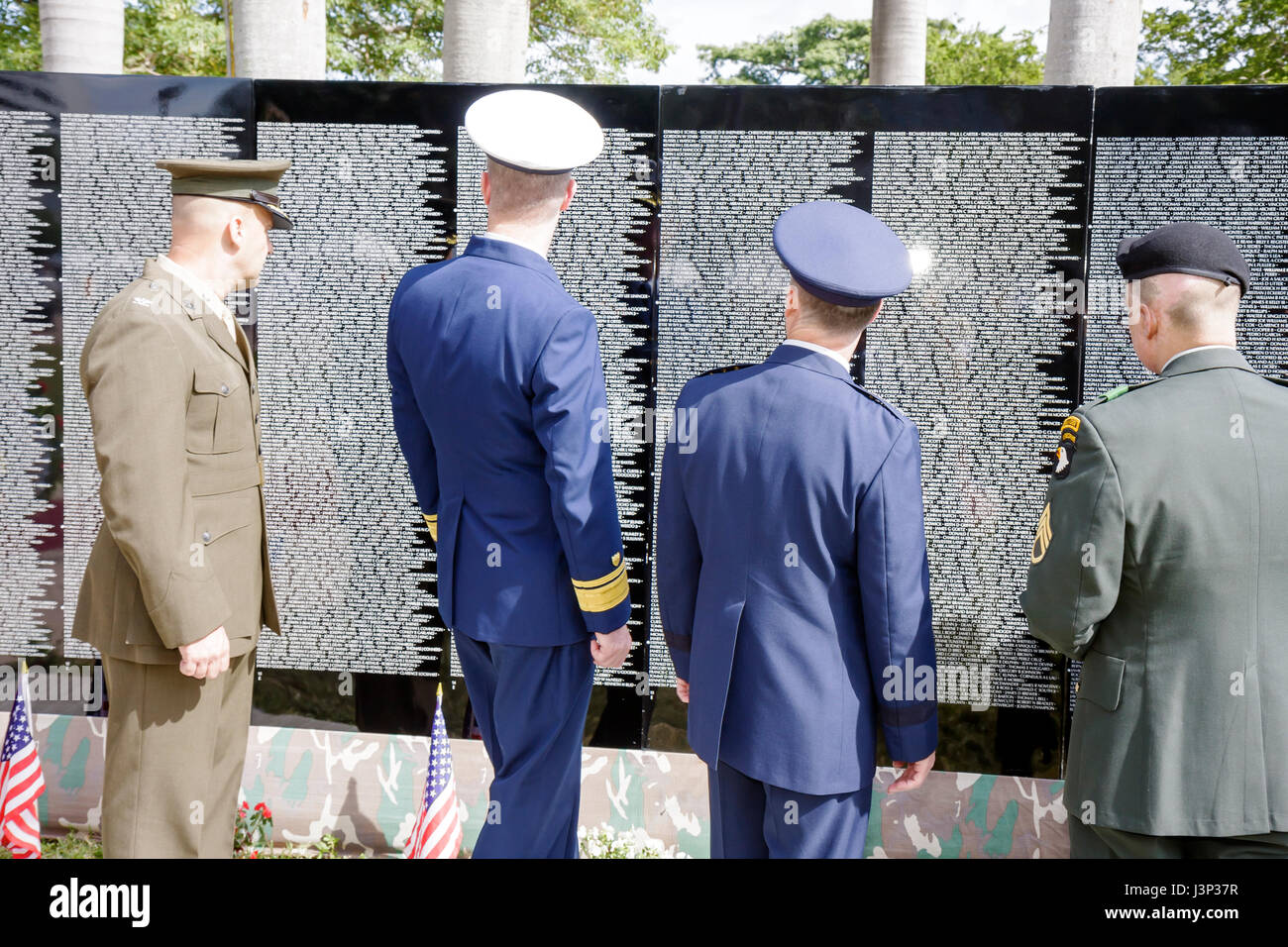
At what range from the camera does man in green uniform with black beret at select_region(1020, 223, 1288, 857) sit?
2.27 meters

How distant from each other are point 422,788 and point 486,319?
7.70 ft

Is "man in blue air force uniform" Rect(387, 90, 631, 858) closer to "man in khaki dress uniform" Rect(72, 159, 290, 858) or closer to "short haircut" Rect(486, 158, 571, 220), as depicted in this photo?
"short haircut" Rect(486, 158, 571, 220)

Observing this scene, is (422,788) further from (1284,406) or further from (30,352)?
(1284,406)

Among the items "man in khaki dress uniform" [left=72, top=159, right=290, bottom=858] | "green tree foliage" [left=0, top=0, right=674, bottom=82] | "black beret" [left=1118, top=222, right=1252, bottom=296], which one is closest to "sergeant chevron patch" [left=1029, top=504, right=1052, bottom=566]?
"black beret" [left=1118, top=222, right=1252, bottom=296]

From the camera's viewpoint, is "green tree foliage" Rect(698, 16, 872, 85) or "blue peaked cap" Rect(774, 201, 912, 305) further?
"green tree foliage" Rect(698, 16, 872, 85)

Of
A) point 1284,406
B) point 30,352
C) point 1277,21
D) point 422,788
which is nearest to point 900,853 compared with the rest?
point 422,788

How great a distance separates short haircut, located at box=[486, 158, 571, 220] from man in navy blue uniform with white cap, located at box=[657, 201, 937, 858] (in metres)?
0.76

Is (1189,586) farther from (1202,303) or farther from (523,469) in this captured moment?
(523,469)

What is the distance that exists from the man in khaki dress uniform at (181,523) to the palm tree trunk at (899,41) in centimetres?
703

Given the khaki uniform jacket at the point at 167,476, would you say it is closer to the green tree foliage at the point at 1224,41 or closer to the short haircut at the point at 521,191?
the short haircut at the point at 521,191

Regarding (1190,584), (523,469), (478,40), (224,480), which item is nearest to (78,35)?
(478,40)

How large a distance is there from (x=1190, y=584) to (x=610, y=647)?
1557mm

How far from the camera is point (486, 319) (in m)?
2.73

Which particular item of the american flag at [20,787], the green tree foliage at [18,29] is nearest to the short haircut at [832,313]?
the american flag at [20,787]
